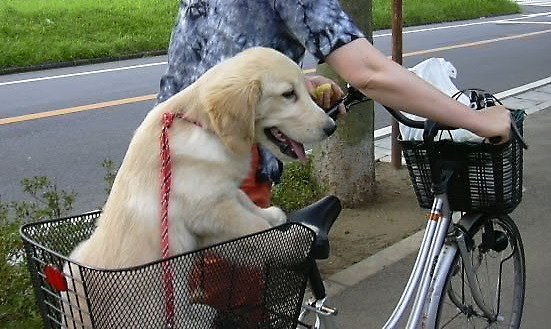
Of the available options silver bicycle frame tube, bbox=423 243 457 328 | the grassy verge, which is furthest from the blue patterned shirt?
the grassy verge

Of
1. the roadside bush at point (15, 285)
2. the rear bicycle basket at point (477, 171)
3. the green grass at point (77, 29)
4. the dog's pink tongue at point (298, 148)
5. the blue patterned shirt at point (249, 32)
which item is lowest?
the green grass at point (77, 29)

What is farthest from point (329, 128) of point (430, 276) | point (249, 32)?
point (430, 276)

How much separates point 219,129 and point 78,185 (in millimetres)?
5578

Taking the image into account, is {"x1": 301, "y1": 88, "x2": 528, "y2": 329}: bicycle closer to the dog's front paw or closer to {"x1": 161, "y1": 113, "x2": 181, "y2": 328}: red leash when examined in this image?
the dog's front paw

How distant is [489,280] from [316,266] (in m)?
1.36

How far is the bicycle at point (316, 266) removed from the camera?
184cm

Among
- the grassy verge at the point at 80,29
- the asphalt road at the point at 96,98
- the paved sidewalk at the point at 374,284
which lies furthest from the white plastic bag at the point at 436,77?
the grassy verge at the point at 80,29

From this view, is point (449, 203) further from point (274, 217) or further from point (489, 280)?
point (274, 217)

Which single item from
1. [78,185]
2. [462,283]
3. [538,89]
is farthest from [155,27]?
[462,283]

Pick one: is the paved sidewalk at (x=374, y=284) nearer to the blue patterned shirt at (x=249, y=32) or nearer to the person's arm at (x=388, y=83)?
the blue patterned shirt at (x=249, y=32)

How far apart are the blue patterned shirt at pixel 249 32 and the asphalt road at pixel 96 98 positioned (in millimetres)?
4040

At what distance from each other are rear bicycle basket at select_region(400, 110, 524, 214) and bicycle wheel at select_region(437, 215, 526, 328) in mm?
199

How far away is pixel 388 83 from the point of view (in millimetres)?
2234

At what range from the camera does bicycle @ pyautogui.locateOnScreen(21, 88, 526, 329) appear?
1.84 metres
